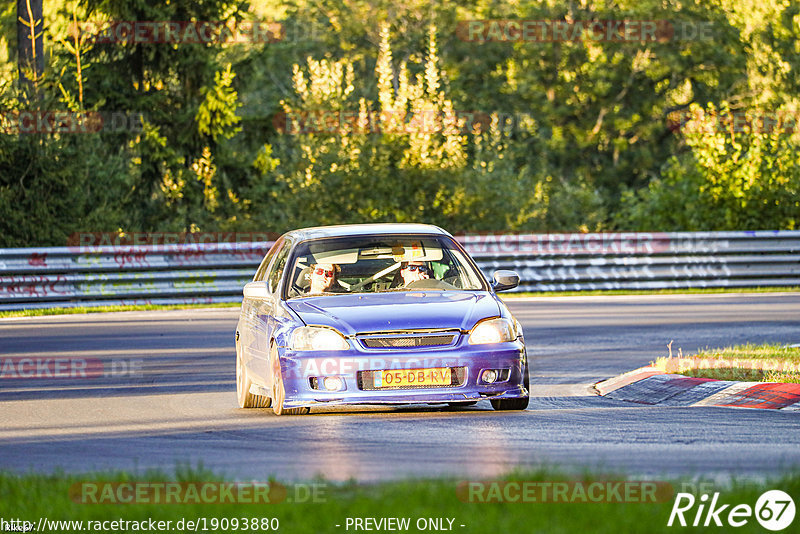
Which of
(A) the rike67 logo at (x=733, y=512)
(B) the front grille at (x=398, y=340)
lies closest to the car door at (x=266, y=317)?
(B) the front grille at (x=398, y=340)

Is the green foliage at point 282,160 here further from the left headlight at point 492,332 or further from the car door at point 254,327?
the left headlight at point 492,332

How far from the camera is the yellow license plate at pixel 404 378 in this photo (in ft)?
37.0

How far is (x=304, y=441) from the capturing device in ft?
33.2

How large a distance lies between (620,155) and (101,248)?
3294 cm

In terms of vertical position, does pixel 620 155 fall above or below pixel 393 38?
below

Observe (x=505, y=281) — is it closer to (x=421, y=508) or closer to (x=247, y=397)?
(x=247, y=397)

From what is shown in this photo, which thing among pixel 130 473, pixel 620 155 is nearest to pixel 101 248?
pixel 130 473

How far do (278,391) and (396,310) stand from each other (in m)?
1.10

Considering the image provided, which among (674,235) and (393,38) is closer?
(674,235)

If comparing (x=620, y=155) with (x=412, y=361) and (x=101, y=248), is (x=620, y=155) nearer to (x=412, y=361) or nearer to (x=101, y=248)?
(x=101, y=248)

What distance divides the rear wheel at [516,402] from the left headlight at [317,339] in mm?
1380

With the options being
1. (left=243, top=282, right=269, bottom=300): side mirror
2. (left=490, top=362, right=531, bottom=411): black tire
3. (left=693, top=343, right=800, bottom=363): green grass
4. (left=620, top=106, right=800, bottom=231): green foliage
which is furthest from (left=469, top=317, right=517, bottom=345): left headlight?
(left=620, top=106, right=800, bottom=231): green foliage

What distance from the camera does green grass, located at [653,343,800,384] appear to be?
13405 mm

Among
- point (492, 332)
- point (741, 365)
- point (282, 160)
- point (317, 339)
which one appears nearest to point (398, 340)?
point (317, 339)
